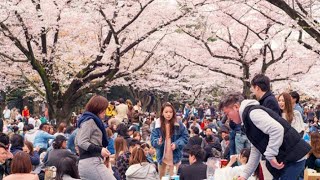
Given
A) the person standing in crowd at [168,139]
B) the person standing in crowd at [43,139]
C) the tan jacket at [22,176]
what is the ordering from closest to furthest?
the tan jacket at [22,176] < the person standing in crowd at [168,139] < the person standing in crowd at [43,139]

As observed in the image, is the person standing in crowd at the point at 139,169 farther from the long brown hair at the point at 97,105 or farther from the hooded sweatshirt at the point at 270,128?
the hooded sweatshirt at the point at 270,128

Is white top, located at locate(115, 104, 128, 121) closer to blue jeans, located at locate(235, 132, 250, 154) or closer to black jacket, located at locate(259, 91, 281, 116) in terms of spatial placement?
blue jeans, located at locate(235, 132, 250, 154)

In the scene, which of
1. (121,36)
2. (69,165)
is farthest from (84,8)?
(69,165)

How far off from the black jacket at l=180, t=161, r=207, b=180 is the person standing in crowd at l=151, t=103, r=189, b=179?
2.44 feet

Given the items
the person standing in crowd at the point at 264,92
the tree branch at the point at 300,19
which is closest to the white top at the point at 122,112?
the tree branch at the point at 300,19

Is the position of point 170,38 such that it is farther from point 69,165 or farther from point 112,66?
point 69,165

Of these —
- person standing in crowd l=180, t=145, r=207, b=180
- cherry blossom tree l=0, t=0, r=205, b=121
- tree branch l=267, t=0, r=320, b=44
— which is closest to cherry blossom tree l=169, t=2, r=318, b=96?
cherry blossom tree l=0, t=0, r=205, b=121

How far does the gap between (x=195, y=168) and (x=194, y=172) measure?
6 centimetres

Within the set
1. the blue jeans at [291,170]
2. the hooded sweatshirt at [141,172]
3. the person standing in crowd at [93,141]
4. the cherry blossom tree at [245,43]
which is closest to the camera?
the blue jeans at [291,170]

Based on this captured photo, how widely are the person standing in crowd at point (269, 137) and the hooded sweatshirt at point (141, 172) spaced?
9.60 feet

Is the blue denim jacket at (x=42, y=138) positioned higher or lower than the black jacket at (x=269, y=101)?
lower

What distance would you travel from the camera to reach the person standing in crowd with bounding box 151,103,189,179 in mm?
7841

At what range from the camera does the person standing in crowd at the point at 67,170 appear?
5.81 meters

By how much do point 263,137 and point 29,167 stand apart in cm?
257
